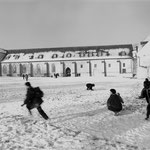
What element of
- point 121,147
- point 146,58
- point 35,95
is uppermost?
point 146,58

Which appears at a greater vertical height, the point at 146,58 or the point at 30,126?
the point at 146,58

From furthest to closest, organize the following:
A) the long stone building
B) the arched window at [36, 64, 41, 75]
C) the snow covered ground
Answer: the arched window at [36, 64, 41, 75] < the long stone building < the snow covered ground

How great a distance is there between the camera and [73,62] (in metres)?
72.6

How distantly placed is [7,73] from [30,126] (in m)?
70.3

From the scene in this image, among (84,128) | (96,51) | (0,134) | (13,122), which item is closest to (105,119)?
(84,128)

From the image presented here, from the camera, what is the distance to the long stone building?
230ft

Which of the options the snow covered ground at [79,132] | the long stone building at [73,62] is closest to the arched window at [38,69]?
the long stone building at [73,62]

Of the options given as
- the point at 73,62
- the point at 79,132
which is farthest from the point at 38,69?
the point at 79,132

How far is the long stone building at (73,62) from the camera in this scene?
7012cm

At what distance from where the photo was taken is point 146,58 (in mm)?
46344

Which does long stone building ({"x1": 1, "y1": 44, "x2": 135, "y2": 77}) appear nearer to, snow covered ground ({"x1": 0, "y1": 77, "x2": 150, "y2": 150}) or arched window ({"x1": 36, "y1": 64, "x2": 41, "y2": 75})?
→ arched window ({"x1": 36, "y1": 64, "x2": 41, "y2": 75})

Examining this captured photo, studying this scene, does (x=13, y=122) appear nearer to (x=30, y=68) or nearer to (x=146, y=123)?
(x=146, y=123)

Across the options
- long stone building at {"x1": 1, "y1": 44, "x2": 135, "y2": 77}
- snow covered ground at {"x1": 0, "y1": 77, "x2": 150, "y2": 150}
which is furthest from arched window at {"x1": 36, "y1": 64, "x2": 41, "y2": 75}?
snow covered ground at {"x1": 0, "y1": 77, "x2": 150, "y2": 150}

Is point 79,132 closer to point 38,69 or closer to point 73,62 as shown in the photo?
point 73,62
